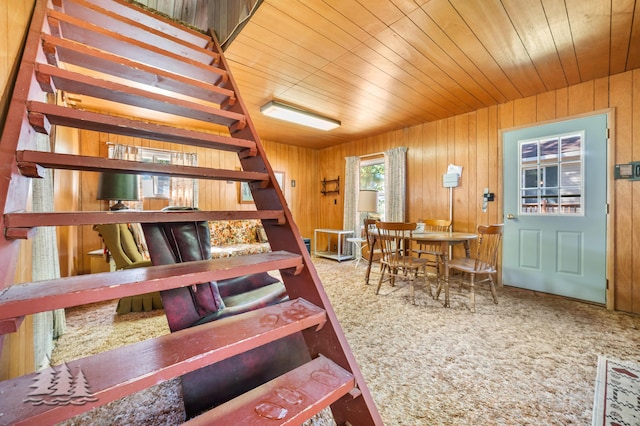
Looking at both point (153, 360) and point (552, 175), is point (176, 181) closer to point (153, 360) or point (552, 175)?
point (153, 360)

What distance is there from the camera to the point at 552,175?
3133 mm

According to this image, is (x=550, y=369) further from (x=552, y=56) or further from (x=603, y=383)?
(x=552, y=56)

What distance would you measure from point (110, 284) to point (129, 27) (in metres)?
1.80

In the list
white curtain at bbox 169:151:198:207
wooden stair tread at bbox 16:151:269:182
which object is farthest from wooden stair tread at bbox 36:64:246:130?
white curtain at bbox 169:151:198:207

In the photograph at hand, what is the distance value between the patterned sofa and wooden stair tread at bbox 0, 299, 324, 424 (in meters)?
3.14

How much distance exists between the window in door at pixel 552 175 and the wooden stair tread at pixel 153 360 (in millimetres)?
3583

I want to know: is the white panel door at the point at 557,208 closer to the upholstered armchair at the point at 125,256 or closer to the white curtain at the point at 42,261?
the upholstered armchair at the point at 125,256

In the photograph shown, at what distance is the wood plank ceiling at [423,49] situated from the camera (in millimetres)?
1889

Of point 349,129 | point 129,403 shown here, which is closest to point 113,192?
point 129,403

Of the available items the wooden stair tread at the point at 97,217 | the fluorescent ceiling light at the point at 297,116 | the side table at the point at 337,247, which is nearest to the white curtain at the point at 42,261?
the wooden stair tread at the point at 97,217

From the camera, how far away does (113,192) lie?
10.2 feet

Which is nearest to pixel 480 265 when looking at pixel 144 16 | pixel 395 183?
pixel 395 183

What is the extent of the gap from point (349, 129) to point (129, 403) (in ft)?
14.8

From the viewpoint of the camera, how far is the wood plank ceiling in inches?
74.4
